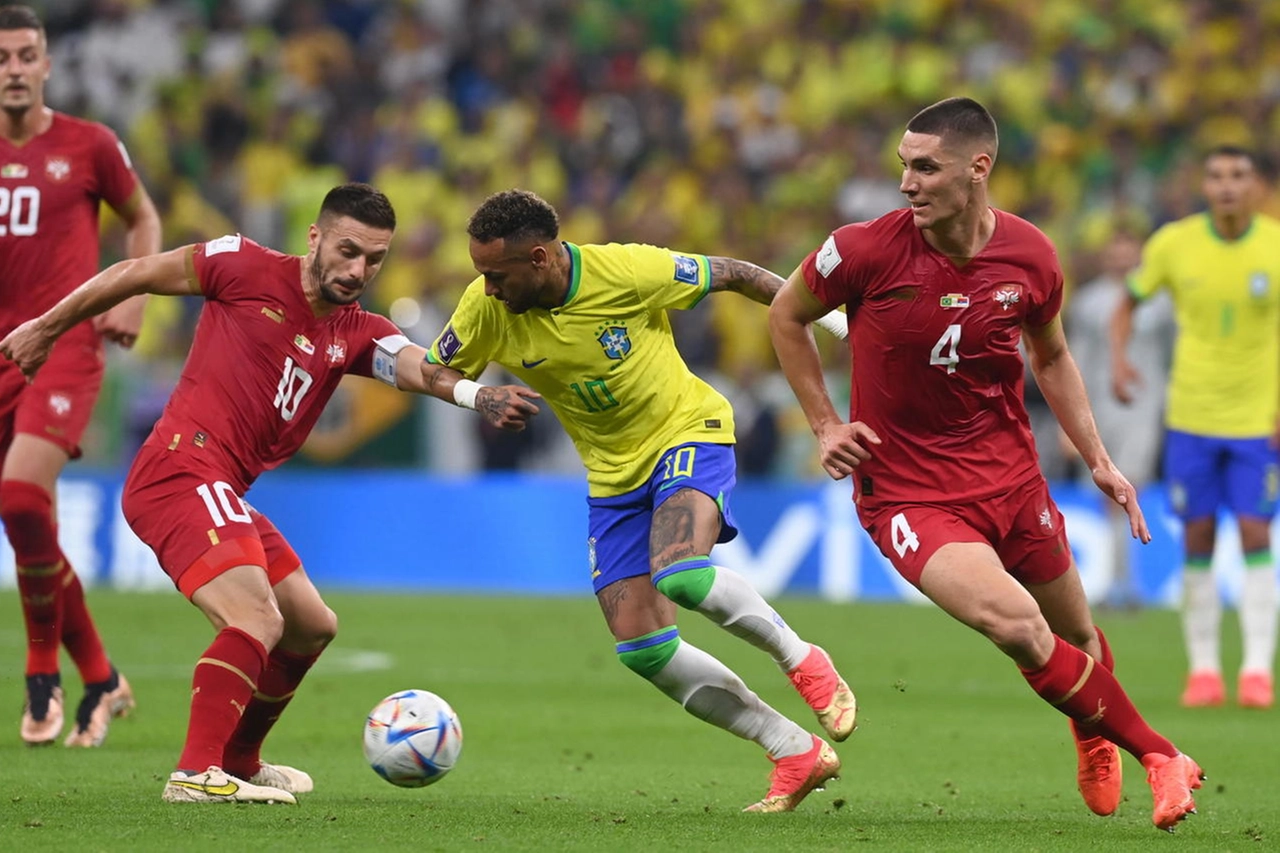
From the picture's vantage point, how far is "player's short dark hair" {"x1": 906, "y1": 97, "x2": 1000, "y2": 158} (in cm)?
696

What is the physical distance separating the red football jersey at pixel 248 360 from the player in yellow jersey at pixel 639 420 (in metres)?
0.48

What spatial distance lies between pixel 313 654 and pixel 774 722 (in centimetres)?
180

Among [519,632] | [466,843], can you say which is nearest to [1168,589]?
[519,632]

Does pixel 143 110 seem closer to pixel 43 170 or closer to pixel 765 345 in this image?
pixel 765 345

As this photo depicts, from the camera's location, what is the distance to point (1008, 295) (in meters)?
7.08

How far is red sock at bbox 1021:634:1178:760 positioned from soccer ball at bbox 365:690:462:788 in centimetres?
204

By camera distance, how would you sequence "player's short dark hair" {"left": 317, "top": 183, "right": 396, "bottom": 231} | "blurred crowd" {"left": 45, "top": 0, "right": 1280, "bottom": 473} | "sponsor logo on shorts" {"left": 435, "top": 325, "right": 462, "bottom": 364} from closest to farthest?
1. "player's short dark hair" {"left": 317, "top": 183, "right": 396, "bottom": 231}
2. "sponsor logo on shorts" {"left": 435, "top": 325, "right": 462, "bottom": 364}
3. "blurred crowd" {"left": 45, "top": 0, "right": 1280, "bottom": 473}

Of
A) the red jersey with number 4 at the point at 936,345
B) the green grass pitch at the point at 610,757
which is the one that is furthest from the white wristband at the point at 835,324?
the green grass pitch at the point at 610,757

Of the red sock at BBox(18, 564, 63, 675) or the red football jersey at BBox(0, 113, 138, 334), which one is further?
the red football jersey at BBox(0, 113, 138, 334)

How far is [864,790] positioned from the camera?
324 inches

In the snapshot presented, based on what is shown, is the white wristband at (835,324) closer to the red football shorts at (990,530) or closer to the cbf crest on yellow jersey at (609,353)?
the cbf crest on yellow jersey at (609,353)

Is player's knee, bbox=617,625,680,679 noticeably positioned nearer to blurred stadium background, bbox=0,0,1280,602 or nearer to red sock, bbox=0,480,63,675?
red sock, bbox=0,480,63,675

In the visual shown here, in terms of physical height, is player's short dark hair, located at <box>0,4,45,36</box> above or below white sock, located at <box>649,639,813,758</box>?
above

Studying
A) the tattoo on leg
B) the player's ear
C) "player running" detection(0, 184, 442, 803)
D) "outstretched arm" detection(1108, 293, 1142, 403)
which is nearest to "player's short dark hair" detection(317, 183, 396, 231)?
"player running" detection(0, 184, 442, 803)
